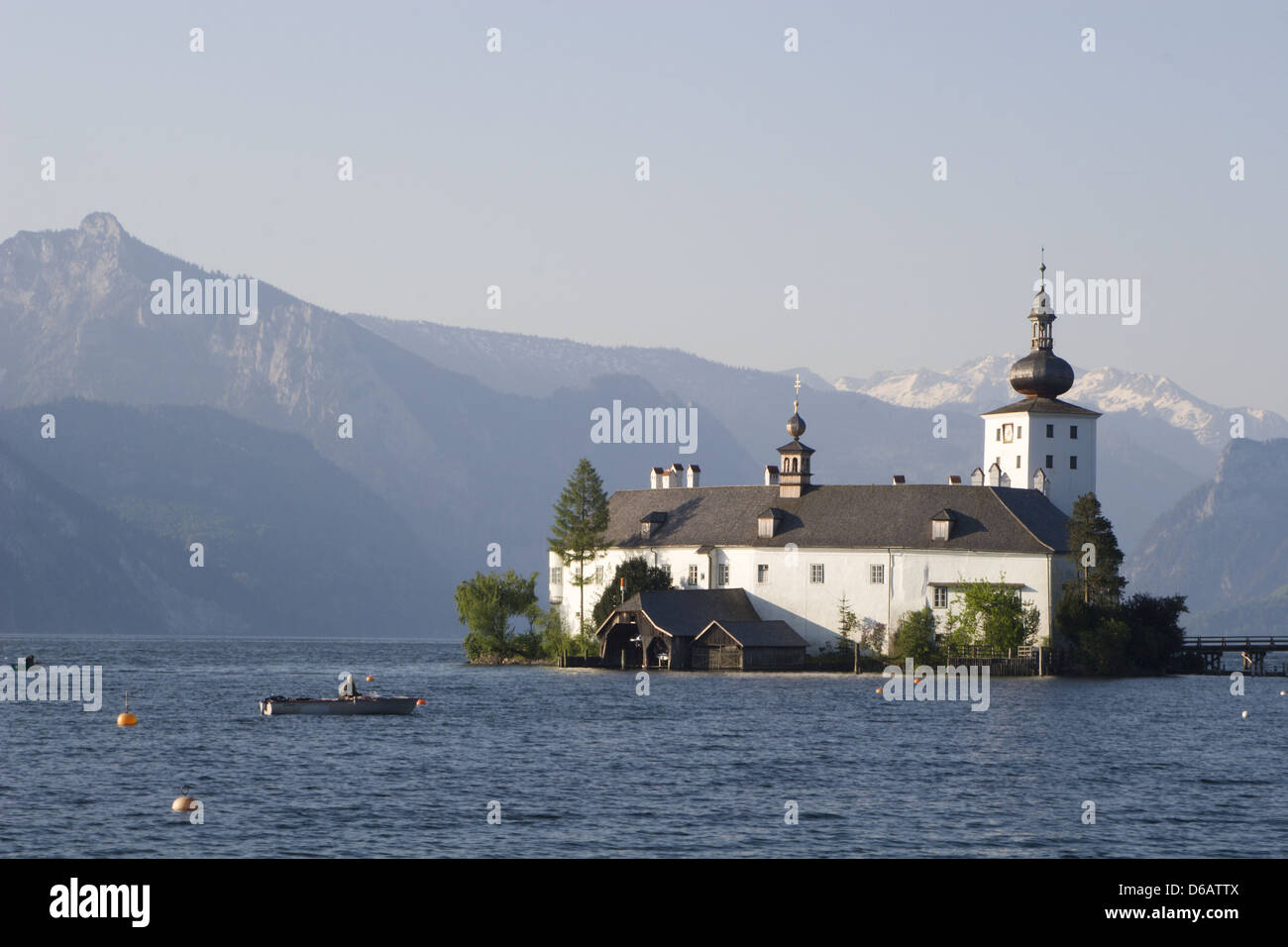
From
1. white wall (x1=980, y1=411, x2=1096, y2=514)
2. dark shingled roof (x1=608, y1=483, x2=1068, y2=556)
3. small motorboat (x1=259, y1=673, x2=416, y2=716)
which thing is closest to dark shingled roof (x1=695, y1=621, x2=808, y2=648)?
dark shingled roof (x1=608, y1=483, x2=1068, y2=556)

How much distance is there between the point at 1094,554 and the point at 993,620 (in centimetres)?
941

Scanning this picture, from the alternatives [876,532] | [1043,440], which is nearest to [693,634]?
[876,532]

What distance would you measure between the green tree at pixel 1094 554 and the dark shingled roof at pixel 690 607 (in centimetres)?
2486

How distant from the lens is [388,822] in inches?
1779

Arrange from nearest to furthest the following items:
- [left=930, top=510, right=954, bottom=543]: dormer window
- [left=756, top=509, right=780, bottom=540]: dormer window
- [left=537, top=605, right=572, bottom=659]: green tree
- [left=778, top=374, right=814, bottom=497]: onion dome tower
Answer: [left=930, top=510, right=954, bottom=543]: dormer window, [left=756, top=509, right=780, bottom=540]: dormer window, [left=537, top=605, right=572, bottom=659]: green tree, [left=778, top=374, right=814, bottom=497]: onion dome tower

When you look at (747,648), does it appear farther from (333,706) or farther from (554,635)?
(333,706)

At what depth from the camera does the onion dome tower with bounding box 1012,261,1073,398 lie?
14975 centimetres

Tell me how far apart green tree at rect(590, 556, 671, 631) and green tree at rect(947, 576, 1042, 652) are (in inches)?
984

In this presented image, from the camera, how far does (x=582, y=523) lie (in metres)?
143

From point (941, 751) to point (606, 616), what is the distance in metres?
68.2

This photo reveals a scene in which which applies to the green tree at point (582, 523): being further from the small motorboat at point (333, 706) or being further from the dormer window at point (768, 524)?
the small motorboat at point (333, 706)

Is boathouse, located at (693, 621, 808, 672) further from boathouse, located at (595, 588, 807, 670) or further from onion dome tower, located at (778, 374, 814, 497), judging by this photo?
onion dome tower, located at (778, 374, 814, 497)

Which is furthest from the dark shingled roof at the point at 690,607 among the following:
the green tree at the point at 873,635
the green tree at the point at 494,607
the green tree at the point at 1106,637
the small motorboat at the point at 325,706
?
the small motorboat at the point at 325,706
